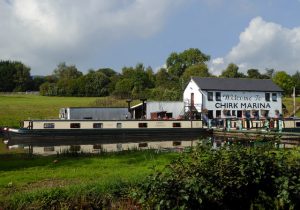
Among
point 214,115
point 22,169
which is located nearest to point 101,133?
point 214,115

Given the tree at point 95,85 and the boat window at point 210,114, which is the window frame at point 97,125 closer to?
the boat window at point 210,114

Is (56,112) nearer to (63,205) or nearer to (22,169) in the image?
(22,169)

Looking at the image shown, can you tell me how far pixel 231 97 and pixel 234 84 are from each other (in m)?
2.25

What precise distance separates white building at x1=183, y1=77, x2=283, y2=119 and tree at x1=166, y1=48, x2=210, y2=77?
200 ft

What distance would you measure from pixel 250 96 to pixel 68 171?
38.3 meters

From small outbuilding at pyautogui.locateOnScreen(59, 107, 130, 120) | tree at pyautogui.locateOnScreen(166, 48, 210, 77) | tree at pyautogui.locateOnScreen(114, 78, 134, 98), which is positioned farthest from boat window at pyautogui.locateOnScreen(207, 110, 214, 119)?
tree at pyautogui.locateOnScreen(166, 48, 210, 77)

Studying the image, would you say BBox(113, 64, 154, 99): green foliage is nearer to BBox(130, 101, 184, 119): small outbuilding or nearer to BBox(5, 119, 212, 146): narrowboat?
BBox(130, 101, 184, 119): small outbuilding

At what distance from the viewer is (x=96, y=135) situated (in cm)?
4016

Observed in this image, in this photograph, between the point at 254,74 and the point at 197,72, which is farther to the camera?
the point at 254,74

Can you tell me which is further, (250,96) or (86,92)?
(86,92)

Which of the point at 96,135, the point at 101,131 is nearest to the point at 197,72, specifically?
the point at 101,131

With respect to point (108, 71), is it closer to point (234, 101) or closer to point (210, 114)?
point (234, 101)

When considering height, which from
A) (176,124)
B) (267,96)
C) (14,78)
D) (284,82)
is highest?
(14,78)

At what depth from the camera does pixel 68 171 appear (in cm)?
1440
